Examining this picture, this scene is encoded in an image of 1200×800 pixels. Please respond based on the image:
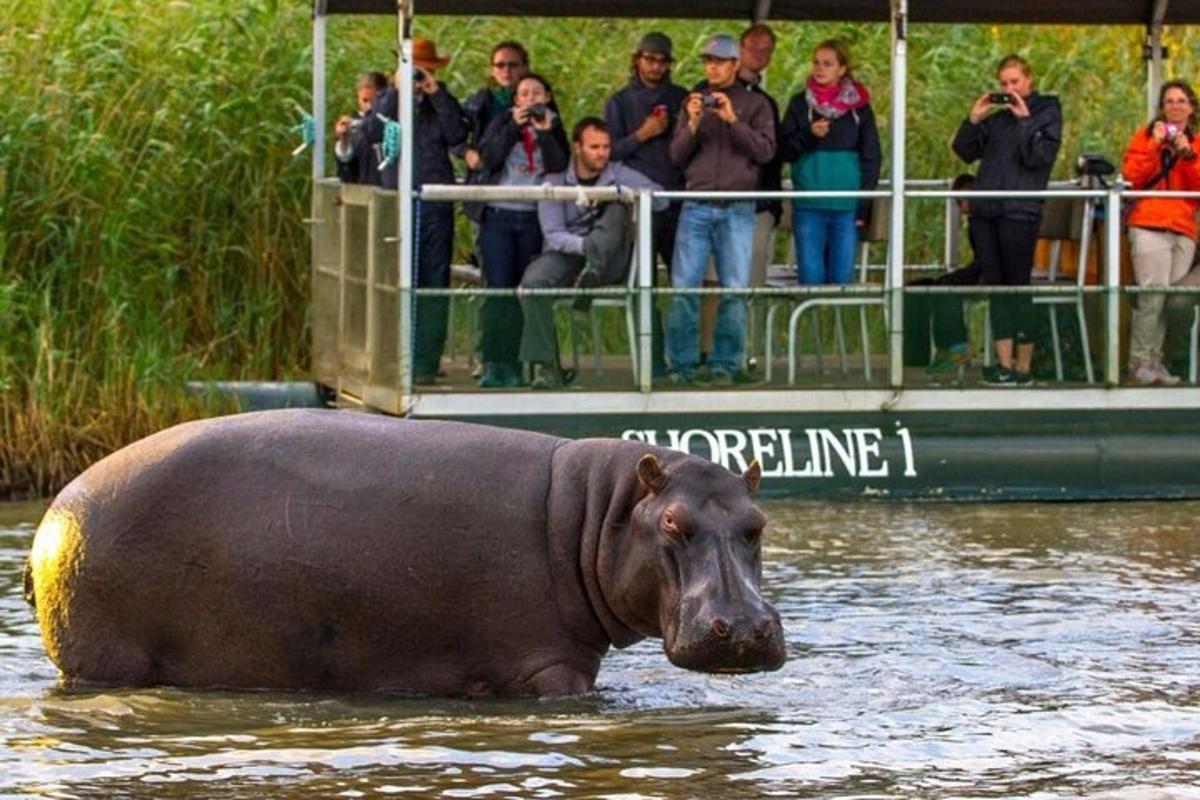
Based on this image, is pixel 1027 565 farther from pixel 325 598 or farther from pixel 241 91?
Result: pixel 241 91

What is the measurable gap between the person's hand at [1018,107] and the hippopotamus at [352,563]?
674 centimetres

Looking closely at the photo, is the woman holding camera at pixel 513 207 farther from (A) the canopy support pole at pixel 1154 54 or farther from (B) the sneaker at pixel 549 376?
(A) the canopy support pole at pixel 1154 54

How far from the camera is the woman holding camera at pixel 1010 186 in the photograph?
1505 cm

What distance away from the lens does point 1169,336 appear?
1515 cm

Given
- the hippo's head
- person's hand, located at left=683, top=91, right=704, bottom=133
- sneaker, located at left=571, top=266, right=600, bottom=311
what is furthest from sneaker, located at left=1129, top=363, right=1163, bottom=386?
the hippo's head

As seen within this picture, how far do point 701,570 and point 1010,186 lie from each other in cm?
733

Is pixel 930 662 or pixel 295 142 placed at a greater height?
pixel 295 142

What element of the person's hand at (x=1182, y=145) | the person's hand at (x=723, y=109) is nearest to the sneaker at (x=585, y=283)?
the person's hand at (x=723, y=109)

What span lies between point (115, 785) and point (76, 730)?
A: 2.37ft

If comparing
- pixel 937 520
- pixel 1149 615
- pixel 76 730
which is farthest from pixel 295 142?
pixel 76 730

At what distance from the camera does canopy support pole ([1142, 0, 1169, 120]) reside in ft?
55.4

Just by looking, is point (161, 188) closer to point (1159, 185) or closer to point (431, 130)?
point (431, 130)

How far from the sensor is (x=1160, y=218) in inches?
598

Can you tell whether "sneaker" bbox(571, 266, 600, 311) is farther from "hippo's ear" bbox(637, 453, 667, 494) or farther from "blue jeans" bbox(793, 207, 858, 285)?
"hippo's ear" bbox(637, 453, 667, 494)
